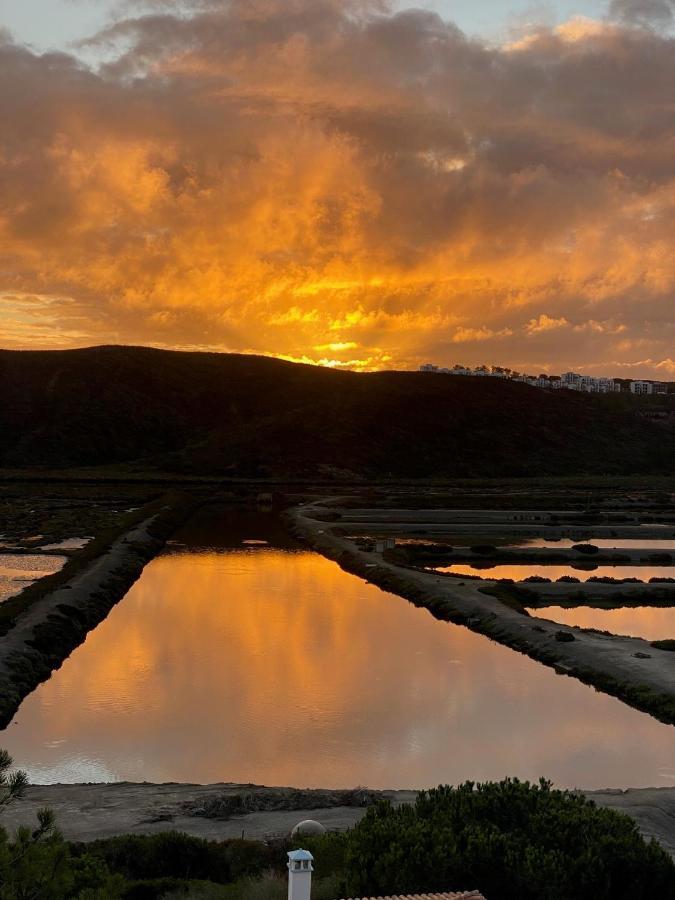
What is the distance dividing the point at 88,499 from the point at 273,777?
333ft

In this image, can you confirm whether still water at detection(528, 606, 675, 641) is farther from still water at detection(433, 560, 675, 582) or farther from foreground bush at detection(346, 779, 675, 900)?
foreground bush at detection(346, 779, 675, 900)

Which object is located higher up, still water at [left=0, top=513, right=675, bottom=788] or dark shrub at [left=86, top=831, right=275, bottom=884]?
dark shrub at [left=86, top=831, right=275, bottom=884]

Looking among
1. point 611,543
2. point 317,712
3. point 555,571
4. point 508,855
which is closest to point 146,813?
point 508,855

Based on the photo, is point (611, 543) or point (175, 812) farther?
→ point (611, 543)

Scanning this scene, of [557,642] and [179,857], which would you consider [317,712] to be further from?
[557,642]

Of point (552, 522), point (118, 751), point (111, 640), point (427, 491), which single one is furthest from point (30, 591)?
point (427, 491)

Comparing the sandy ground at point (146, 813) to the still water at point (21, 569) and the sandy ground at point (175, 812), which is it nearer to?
the sandy ground at point (175, 812)

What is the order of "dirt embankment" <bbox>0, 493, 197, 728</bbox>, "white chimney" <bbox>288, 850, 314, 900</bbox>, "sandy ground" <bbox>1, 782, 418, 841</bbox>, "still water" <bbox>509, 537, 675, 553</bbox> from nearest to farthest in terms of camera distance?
"white chimney" <bbox>288, 850, 314, 900</bbox>, "sandy ground" <bbox>1, 782, 418, 841</bbox>, "dirt embankment" <bbox>0, 493, 197, 728</bbox>, "still water" <bbox>509, 537, 675, 553</bbox>

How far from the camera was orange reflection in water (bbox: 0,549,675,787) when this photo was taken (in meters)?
28.6

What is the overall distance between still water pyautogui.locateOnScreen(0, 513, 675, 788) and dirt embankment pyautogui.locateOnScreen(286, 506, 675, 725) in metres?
0.97

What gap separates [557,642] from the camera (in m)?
43.7

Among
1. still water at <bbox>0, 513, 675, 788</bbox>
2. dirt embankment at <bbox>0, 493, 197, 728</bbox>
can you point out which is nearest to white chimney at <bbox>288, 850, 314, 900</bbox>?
still water at <bbox>0, 513, 675, 788</bbox>

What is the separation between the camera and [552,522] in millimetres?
107312

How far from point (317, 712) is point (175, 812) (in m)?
10.6
